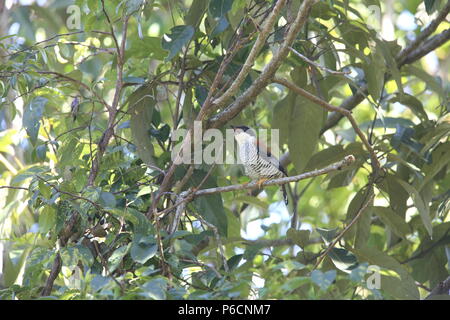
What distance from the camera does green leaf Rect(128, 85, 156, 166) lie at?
4.86m

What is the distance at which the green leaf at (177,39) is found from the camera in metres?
4.45

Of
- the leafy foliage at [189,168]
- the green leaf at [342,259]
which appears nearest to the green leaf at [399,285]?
the leafy foliage at [189,168]

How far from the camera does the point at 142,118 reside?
5.00 m

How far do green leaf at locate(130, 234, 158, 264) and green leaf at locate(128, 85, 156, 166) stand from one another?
119 centimetres

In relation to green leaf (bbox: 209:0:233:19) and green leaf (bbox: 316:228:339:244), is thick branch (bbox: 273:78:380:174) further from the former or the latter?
green leaf (bbox: 316:228:339:244)

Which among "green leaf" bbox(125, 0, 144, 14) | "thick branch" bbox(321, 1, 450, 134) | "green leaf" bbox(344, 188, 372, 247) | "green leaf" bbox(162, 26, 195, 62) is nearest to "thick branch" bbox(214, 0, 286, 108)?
"green leaf" bbox(162, 26, 195, 62)

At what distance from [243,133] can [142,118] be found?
86 centimetres

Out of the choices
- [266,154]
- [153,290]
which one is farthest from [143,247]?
[266,154]

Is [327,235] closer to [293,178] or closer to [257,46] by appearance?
[293,178]

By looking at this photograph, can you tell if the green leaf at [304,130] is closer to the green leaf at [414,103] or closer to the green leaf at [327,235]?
the green leaf at [414,103]

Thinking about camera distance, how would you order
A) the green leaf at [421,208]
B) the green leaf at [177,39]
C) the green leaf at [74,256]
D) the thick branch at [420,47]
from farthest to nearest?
the thick branch at [420,47] < the green leaf at [421,208] < the green leaf at [177,39] < the green leaf at [74,256]

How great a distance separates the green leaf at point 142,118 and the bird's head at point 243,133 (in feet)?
2.15
